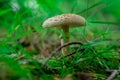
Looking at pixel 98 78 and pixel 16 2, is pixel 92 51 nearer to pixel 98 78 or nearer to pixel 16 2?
pixel 98 78

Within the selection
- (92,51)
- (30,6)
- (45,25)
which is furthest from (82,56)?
(30,6)

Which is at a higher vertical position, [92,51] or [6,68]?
[92,51]

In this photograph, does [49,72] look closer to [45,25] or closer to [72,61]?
[72,61]

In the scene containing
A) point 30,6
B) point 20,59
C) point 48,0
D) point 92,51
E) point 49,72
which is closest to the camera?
point 49,72

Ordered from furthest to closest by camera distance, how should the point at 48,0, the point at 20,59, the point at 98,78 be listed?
1. the point at 48,0
2. the point at 20,59
3. the point at 98,78

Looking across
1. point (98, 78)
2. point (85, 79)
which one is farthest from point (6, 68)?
point (98, 78)

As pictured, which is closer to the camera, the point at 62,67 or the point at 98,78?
the point at 98,78

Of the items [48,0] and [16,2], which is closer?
[48,0]

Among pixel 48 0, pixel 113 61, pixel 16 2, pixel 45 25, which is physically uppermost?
pixel 16 2

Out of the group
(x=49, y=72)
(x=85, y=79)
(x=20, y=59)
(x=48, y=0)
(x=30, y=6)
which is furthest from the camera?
(x=30, y=6)
